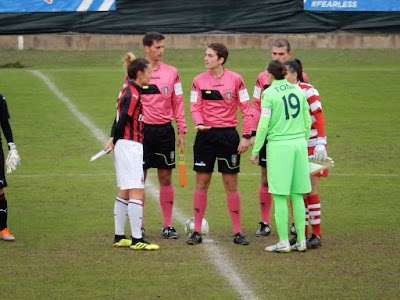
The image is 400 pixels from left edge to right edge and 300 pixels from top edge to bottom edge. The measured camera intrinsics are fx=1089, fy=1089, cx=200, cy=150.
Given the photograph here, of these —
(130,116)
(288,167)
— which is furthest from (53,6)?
(288,167)

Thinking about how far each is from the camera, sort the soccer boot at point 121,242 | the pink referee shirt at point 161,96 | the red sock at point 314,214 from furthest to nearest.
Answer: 1. the pink referee shirt at point 161,96
2. the red sock at point 314,214
3. the soccer boot at point 121,242

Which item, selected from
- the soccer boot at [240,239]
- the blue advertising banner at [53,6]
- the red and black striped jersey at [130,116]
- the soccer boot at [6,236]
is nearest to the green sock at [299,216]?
the soccer boot at [240,239]

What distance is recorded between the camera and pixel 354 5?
1144 inches

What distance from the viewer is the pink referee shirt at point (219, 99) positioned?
11734mm

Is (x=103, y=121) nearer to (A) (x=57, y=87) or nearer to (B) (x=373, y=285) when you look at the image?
(A) (x=57, y=87)

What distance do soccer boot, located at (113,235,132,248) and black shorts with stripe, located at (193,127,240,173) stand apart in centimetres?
114

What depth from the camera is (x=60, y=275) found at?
33.3 ft

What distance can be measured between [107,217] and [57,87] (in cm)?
1198

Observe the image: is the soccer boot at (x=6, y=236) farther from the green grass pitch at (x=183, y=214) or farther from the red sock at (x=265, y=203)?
the red sock at (x=265, y=203)

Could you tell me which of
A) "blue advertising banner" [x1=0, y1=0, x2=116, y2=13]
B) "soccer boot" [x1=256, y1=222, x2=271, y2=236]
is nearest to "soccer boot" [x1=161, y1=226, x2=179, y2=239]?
"soccer boot" [x1=256, y1=222, x2=271, y2=236]

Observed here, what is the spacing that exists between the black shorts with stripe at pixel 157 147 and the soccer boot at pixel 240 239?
3.84 feet

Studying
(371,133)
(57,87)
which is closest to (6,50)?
(57,87)

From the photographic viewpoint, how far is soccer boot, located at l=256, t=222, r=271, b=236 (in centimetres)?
1220

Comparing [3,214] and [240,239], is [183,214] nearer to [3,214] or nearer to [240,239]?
[240,239]
